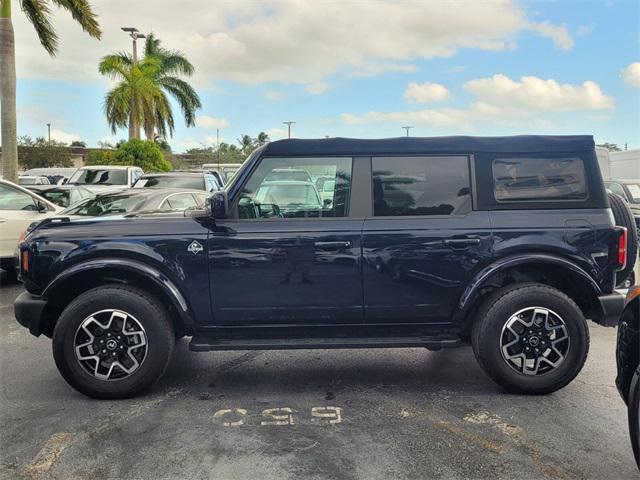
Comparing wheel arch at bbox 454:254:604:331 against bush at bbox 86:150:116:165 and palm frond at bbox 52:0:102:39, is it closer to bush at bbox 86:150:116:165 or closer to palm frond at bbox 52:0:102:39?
palm frond at bbox 52:0:102:39

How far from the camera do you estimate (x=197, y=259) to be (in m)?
3.99

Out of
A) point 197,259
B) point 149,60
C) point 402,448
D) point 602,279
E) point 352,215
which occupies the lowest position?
point 402,448

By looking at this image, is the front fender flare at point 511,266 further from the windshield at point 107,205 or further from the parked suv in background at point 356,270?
the windshield at point 107,205

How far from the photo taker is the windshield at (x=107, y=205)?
7.25 m

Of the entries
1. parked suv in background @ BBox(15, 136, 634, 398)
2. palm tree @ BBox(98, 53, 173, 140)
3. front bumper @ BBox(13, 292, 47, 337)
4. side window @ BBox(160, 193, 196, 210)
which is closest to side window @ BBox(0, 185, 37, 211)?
side window @ BBox(160, 193, 196, 210)

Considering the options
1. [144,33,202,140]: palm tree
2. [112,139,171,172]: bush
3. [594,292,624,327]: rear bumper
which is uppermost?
[144,33,202,140]: palm tree

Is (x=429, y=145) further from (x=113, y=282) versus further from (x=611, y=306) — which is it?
(x=113, y=282)

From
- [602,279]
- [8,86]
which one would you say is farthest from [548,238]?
[8,86]

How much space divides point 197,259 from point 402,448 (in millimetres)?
1938

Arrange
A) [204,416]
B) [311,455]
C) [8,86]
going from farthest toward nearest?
[8,86] < [204,416] < [311,455]

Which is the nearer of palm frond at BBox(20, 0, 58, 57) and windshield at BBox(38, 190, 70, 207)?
windshield at BBox(38, 190, 70, 207)

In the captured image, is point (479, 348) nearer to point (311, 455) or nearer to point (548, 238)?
point (548, 238)

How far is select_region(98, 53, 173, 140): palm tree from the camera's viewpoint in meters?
26.3

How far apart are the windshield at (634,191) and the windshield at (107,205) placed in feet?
37.8
